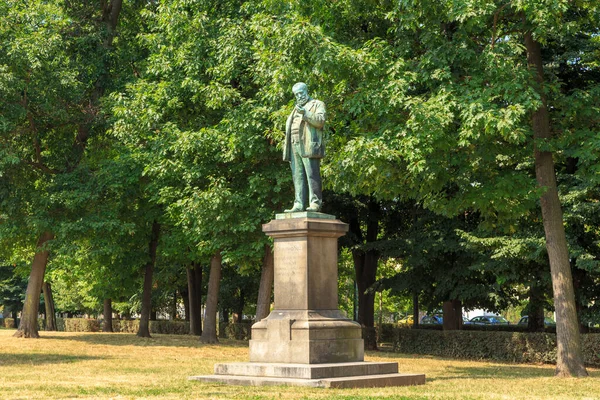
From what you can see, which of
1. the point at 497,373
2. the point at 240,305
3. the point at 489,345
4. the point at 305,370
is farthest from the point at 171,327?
the point at 305,370

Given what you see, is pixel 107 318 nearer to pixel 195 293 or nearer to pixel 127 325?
pixel 127 325

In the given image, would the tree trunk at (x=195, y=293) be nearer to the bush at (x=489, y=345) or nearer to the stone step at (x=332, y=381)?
the bush at (x=489, y=345)

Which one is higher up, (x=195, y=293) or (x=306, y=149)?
(x=306, y=149)

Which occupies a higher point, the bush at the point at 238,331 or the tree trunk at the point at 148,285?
the tree trunk at the point at 148,285

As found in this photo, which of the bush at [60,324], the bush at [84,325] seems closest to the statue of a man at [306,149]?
the bush at [84,325]

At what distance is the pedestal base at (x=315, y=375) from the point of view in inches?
549

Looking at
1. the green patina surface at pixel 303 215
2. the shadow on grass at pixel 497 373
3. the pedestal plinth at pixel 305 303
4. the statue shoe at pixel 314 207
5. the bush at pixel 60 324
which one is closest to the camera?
the pedestal plinth at pixel 305 303

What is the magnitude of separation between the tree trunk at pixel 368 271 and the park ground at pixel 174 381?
23.5 feet

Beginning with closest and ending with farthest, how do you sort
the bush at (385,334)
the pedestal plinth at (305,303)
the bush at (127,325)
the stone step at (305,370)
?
the stone step at (305,370)
the pedestal plinth at (305,303)
the bush at (385,334)
the bush at (127,325)

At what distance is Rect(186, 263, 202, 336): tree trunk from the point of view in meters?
41.5

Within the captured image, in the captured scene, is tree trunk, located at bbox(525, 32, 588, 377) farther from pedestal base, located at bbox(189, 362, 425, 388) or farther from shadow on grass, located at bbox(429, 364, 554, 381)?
pedestal base, located at bbox(189, 362, 425, 388)

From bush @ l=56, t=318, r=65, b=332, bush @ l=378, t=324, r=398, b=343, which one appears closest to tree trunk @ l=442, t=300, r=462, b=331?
bush @ l=378, t=324, r=398, b=343

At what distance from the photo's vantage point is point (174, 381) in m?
15.3

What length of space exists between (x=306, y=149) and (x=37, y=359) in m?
11.0
